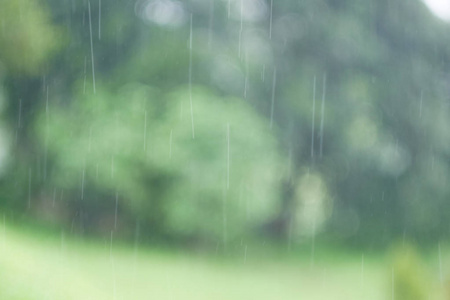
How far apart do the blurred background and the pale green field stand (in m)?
0.06

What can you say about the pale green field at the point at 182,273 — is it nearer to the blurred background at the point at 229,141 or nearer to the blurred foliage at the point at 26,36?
the blurred background at the point at 229,141

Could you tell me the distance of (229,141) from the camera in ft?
34.5

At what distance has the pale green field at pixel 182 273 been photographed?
31.2 feet

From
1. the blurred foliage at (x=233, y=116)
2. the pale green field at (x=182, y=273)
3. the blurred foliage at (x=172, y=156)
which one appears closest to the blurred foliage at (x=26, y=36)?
the blurred foliage at (x=233, y=116)

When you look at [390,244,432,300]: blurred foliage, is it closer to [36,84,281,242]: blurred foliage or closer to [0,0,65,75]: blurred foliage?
[36,84,281,242]: blurred foliage

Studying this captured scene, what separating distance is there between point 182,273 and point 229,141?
8.02ft

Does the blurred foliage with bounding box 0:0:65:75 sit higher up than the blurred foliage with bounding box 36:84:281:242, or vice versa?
the blurred foliage with bounding box 0:0:65:75

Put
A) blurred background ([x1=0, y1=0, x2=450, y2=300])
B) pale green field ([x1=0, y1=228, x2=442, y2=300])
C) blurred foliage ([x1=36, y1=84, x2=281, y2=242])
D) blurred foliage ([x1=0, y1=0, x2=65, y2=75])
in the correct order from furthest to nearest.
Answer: blurred background ([x1=0, y1=0, x2=450, y2=300]), blurred foliage ([x1=0, y1=0, x2=65, y2=75]), blurred foliage ([x1=36, y1=84, x2=281, y2=242]), pale green field ([x1=0, y1=228, x2=442, y2=300])

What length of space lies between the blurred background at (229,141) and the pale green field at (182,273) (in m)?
0.06

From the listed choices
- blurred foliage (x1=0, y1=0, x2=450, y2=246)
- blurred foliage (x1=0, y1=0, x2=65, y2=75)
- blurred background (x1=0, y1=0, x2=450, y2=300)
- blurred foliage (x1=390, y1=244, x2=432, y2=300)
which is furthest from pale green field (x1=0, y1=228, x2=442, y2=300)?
blurred foliage (x1=390, y1=244, x2=432, y2=300)

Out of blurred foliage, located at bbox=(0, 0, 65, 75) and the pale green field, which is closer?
the pale green field

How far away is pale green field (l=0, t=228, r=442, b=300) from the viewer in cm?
951

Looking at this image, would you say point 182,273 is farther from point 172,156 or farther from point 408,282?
point 408,282

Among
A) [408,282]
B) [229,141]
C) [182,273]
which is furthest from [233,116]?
[408,282]
